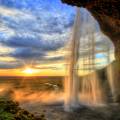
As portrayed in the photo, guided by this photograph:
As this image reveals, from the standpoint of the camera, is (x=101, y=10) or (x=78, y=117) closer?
(x=101, y=10)

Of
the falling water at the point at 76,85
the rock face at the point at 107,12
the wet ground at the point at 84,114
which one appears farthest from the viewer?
the falling water at the point at 76,85

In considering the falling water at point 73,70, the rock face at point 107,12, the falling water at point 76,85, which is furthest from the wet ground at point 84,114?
the rock face at point 107,12

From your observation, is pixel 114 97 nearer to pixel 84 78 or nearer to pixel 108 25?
pixel 84 78

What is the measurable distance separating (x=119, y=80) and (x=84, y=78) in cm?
271

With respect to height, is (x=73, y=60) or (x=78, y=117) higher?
(x=73, y=60)

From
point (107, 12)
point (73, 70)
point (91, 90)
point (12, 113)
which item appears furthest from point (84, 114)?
point (12, 113)

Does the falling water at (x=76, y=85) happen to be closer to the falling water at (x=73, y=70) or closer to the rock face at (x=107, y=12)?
the falling water at (x=73, y=70)

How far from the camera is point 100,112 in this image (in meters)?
19.0

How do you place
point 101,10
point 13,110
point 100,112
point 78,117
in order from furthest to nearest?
point 100,112 → point 78,117 → point 101,10 → point 13,110

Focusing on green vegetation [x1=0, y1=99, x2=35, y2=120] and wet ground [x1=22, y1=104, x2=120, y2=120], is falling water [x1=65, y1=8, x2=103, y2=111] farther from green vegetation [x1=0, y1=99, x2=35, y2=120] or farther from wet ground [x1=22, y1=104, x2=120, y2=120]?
green vegetation [x1=0, y1=99, x2=35, y2=120]

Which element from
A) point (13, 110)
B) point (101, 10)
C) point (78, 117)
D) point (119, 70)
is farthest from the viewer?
point (119, 70)

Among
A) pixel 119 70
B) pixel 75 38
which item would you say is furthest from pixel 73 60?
pixel 119 70

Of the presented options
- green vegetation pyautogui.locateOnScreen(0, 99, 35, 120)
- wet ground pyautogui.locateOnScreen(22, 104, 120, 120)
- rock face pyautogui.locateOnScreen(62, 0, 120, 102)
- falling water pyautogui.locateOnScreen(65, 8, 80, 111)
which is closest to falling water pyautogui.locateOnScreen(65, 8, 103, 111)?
falling water pyautogui.locateOnScreen(65, 8, 80, 111)

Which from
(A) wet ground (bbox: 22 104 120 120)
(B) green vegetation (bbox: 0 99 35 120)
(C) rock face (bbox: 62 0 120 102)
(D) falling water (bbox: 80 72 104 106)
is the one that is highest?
(C) rock face (bbox: 62 0 120 102)
